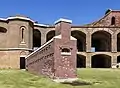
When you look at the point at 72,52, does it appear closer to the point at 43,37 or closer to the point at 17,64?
the point at 17,64

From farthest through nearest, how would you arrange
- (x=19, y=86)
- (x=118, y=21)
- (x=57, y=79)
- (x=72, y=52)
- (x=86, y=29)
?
(x=118, y=21), (x=86, y=29), (x=72, y=52), (x=57, y=79), (x=19, y=86)

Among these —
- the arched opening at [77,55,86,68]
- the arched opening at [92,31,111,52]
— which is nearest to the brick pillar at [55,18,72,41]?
the arched opening at [77,55,86,68]

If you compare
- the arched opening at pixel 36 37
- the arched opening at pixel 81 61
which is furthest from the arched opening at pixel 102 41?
the arched opening at pixel 36 37

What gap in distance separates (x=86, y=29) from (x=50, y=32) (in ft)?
18.9

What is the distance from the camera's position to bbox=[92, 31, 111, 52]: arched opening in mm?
42156

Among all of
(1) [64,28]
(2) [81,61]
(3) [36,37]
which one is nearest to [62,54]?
(1) [64,28]

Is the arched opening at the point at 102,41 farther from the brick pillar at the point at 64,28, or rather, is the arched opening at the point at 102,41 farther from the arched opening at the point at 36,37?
the brick pillar at the point at 64,28

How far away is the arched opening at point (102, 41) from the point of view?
4216 centimetres

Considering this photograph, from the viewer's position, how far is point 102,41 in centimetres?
4619

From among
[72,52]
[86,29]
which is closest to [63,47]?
[72,52]

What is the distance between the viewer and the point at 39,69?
70.2 ft

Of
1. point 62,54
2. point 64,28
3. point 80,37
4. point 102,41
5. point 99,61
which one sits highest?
point 80,37

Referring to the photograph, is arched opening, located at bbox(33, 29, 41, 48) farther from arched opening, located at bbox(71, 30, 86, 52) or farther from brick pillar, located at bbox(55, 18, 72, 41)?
brick pillar, located at bbox(55, 18, 72, 41)

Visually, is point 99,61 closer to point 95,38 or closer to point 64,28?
point 95,38
